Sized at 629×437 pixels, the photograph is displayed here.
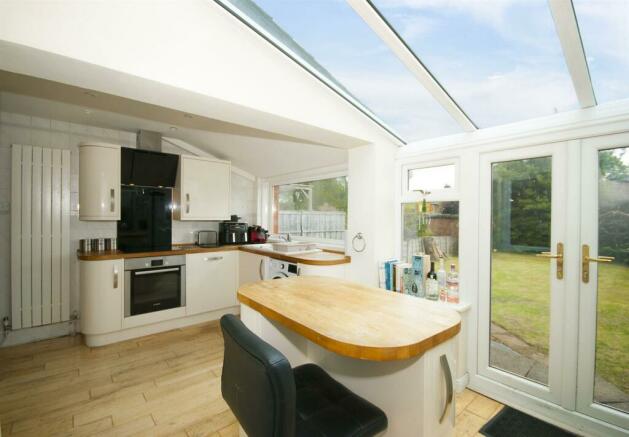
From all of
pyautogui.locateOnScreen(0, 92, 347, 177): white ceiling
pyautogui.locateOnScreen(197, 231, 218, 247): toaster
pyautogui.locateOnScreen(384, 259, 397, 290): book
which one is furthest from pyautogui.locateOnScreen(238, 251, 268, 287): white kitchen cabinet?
pyautogui.locateOnScreen(384, 259, 397, 290): book

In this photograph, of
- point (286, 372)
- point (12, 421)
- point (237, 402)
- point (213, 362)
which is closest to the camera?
point (286, 372)

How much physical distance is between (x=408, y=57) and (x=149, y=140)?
3.08m

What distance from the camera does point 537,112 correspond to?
1900 mm

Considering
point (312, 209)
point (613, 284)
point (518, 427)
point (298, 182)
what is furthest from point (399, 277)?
point (298, 182)

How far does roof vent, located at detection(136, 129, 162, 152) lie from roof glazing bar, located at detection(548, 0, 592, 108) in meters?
3.66

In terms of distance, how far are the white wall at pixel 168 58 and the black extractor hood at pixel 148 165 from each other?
194 centimetres

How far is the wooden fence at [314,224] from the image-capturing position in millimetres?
3732

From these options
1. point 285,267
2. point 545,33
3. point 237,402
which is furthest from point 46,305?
point 545,33

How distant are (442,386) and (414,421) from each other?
0.54 ft

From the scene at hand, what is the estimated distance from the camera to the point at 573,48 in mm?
1380

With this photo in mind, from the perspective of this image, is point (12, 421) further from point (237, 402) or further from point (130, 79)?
point (130, 79)

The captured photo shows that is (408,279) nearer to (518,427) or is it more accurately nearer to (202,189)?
(518,427)

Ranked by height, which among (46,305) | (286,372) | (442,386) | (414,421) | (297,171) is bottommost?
(46,305)

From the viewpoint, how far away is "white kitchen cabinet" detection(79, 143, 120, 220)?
2.98 m
